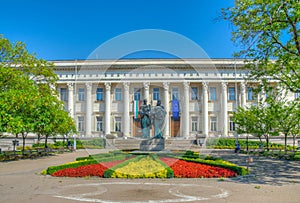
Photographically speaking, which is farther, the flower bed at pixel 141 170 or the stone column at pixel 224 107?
the stone column at pixel 224 107

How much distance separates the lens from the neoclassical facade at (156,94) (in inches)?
2245

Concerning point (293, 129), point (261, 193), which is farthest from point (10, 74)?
point (293, 129)

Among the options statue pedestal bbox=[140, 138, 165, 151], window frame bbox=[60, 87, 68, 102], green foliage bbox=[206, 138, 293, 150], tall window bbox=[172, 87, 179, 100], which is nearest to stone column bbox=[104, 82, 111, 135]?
window frame bbox=[60, 87, 68, 102]

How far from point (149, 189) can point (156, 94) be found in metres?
47.4

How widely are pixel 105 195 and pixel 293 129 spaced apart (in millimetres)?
26298

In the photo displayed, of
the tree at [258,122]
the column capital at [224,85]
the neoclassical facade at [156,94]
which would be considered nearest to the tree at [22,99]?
the tree at [258,122]

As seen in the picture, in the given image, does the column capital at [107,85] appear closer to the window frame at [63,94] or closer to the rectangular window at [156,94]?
the window frame at [63,94]

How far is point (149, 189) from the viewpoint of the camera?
1262 centimetres

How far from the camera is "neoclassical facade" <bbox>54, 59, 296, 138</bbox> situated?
5703 cm

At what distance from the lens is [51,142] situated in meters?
53.8

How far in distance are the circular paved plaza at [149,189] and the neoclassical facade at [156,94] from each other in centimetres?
4117

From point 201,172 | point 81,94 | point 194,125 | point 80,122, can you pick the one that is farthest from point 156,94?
point 201,172

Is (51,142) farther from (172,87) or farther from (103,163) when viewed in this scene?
(103,163)

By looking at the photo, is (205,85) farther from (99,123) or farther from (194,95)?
(99,123)
